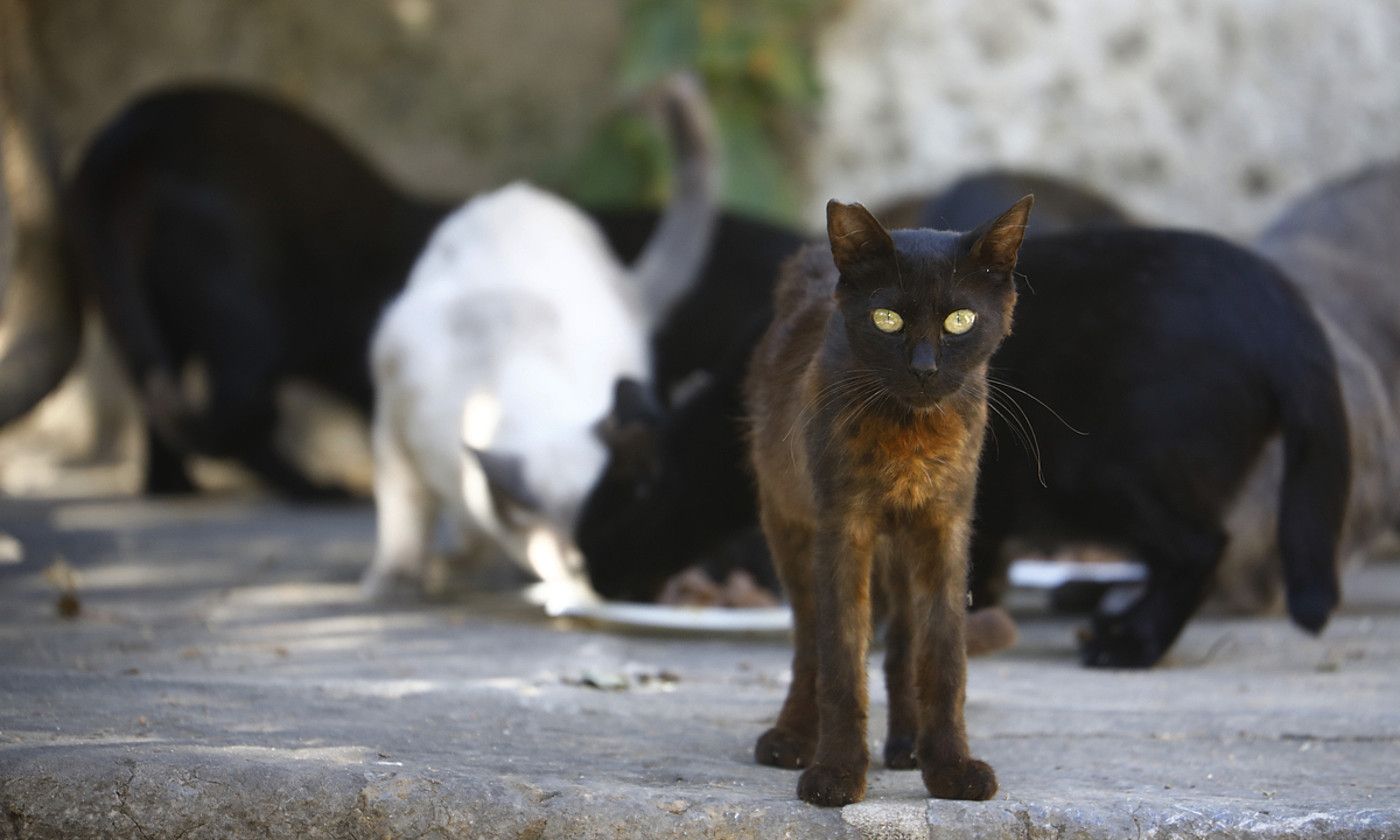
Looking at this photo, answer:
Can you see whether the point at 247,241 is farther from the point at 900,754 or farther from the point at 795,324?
the point at 900,754

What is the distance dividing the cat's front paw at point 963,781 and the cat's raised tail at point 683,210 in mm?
3353

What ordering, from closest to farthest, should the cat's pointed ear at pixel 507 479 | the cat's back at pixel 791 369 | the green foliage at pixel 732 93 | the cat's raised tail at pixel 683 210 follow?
the cat's back at pixel 791 369 → the cat's pointed ear at pixel 507 479 → the cat's raised tail at pixel 683 210 → the green foliage at pixel 732 93

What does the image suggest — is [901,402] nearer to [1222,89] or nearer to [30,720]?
[30,720]

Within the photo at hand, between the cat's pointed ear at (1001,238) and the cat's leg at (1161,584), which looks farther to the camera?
the cat's leg at (1161,584)

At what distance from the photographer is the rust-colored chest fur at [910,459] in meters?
2.31

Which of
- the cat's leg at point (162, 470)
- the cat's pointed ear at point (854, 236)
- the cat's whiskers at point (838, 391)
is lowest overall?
the cat's leg at point (162, 470)

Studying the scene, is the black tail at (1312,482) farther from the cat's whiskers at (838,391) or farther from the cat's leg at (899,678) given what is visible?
the cat's whiskers at (838,391)

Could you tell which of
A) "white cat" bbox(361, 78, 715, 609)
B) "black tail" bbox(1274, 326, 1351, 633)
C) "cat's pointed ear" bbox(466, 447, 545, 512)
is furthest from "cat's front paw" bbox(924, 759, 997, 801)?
"cat's pointed ear" bbox(466, 447, 545, 512)

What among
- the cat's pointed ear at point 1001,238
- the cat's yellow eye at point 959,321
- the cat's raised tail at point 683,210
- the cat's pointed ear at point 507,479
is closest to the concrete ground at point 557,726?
the cat's pointed ear at point 507,479

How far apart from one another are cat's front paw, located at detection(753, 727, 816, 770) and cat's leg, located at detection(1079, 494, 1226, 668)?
51.9 inches

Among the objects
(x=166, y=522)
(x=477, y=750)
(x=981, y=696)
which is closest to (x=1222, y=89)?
(x=981, y=696)

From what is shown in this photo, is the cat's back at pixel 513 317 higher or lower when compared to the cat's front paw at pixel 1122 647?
higher

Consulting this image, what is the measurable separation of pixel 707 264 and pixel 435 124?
7.53 ft

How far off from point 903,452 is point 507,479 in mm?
1998
